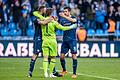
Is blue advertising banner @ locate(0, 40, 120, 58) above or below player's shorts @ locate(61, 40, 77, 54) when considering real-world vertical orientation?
below

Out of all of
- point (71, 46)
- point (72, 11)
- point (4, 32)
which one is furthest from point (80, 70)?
point (4, 32)

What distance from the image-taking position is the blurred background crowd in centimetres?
3035

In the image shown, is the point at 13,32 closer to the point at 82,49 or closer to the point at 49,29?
the point at 82,49

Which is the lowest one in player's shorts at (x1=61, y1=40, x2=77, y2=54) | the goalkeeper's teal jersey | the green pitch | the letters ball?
the green pitch

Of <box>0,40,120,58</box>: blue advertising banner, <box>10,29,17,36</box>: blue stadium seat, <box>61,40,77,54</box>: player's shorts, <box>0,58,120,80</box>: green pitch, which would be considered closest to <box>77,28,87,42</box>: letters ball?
<box>0,40,120,58</box>: blue advertising banner

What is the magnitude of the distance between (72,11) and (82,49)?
2.73 m

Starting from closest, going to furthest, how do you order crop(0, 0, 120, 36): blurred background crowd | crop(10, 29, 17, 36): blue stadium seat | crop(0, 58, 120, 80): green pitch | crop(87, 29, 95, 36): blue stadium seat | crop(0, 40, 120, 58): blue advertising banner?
1. crop(0, 58, 120, 80): green pitch
2. crop(0, 40, 120, 58): blue advertising banner
3. crop(10, 29, 17, 36): blue stadium seat
4. crop(0, 0, 120, 36): blurred background crowd
5. crop(87, 29, 95, 36): blue stadium seat

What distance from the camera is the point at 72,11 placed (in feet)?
→ 99.1

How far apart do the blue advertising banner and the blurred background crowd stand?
1826 millimetres

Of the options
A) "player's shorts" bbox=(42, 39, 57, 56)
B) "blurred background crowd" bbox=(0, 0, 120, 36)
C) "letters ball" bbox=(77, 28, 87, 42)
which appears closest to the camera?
"player's shorts" bbox=(42, 39, 57, 56)

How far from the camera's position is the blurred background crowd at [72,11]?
3035 centimetres

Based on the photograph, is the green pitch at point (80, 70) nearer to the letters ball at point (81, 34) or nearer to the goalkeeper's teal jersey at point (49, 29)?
the goalkeeper's teal jersey at point (49, 29)

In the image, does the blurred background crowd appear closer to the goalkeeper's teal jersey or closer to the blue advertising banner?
the blue advertising banner

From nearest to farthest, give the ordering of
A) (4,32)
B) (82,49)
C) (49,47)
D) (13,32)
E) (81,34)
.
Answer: (49,47), (82,49), (81,34), (13,32), (4,32)
